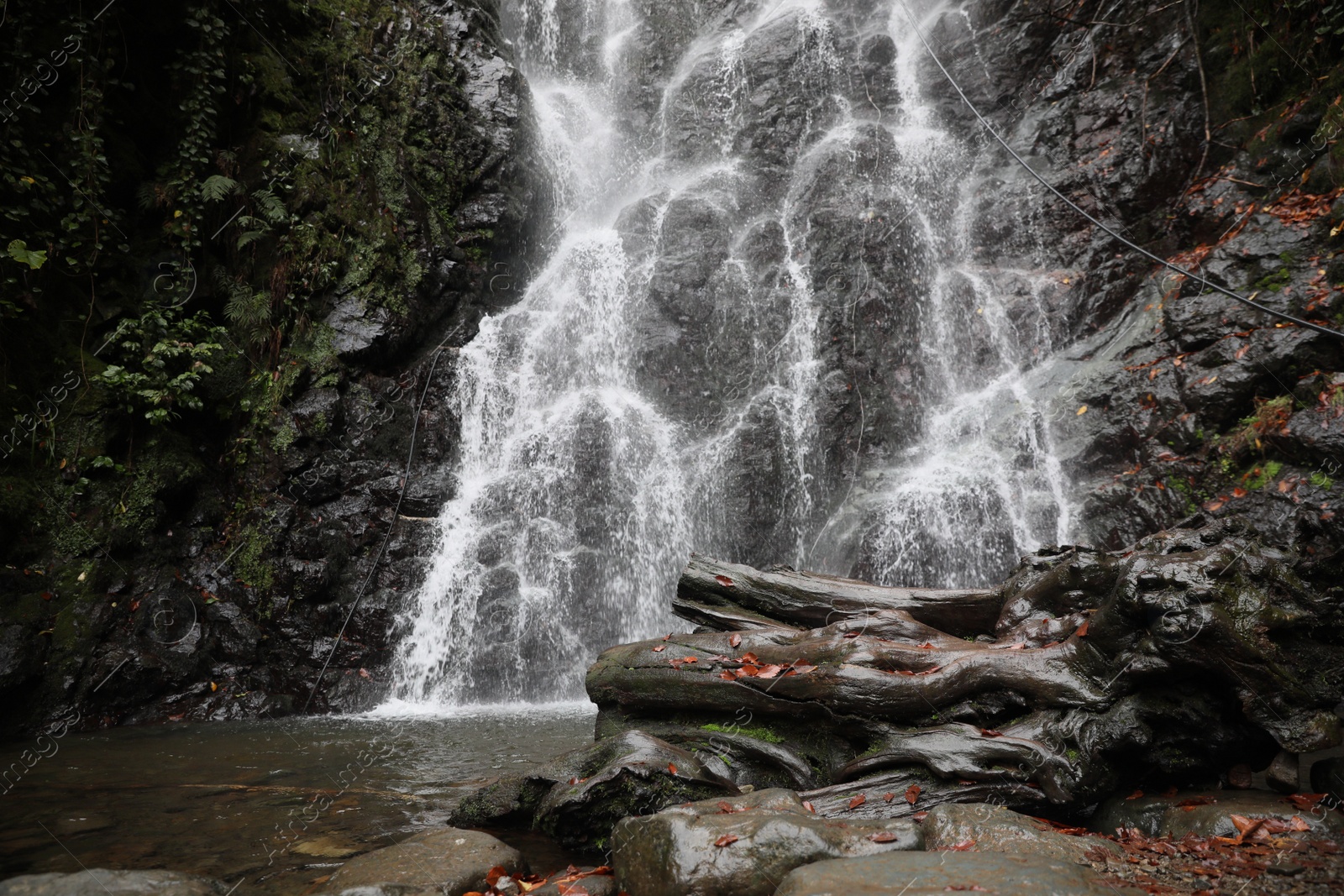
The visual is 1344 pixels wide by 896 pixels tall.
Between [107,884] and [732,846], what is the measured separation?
2.47 metres

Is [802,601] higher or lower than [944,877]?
higher

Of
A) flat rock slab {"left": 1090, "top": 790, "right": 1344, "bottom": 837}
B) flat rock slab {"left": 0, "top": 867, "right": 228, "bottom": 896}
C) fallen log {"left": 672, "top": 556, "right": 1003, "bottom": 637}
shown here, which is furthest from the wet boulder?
flat rock slab {"left": 1090, "top": 790, "right": 1344, "bottom": 837}

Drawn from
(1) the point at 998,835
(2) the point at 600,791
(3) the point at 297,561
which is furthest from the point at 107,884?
(3) the point at 297,561

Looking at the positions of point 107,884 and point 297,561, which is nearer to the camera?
point 107,884

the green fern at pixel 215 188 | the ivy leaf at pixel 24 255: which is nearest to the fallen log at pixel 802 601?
the ivy leaf at pixel 24 255

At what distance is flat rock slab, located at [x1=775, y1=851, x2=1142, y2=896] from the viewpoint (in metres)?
2.22

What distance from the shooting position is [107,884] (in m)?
2.76

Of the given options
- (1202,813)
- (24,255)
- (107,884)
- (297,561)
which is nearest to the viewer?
(107,884)

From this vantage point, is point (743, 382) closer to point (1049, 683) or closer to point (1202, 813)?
point (1049, 683)

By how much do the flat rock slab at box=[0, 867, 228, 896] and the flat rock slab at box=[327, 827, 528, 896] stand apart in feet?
1.83

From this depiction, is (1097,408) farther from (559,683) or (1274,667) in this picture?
(559,683)

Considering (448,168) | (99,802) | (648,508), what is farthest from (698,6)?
(99,802)

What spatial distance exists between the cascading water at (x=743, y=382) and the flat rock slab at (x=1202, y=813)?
4907 millimetres

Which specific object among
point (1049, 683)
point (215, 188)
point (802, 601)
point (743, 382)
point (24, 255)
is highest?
point (215, 188)
